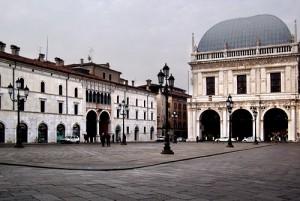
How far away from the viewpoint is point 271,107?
65.3 m

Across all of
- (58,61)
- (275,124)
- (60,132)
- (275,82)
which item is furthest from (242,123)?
(58,61)

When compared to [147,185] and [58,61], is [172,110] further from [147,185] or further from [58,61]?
[147,185]

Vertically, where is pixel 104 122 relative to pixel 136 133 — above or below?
above

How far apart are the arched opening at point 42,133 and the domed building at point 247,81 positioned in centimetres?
2528

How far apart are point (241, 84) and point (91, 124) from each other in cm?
2558

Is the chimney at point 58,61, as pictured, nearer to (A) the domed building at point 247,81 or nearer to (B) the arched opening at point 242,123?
(A) the domed building at point 247,81

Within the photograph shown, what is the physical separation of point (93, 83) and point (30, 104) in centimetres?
1505

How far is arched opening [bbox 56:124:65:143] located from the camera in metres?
60.6

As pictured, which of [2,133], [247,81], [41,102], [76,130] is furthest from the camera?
[247,81]

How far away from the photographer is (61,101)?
202 feet

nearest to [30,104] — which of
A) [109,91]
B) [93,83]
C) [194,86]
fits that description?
[93,83]

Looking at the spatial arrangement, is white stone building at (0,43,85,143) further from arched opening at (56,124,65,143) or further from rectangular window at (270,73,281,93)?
rectangular window at (270,73,281,93)

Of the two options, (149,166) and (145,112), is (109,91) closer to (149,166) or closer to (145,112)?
(145,112)

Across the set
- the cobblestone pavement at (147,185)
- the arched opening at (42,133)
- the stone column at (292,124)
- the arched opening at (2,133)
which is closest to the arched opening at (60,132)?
the arched opening at (42,133)
